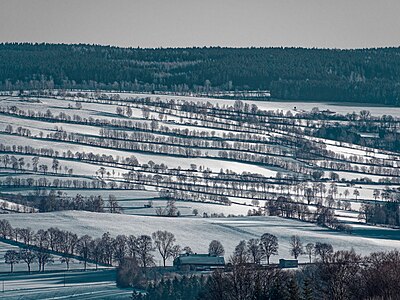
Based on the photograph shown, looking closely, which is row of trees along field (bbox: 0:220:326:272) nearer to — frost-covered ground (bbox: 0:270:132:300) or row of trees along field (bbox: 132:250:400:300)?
frost-covered ground (bbox: 0:270:132:300)

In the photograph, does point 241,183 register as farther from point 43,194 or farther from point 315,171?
point 43,194

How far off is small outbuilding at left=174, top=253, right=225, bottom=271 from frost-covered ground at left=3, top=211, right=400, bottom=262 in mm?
4812

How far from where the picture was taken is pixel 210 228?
119 m

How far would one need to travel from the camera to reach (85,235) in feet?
375

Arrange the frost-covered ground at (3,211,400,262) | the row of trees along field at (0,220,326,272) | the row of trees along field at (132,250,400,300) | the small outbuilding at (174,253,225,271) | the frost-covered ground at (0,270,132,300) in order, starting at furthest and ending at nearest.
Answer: the frost-covered ground at (3,211,400,262) < the row of trees along field at (0,220,326,272) < the small outbuilding at (174,253,225,271) < the frost-covered ground at (0,270,132,300) < the row of trees along field at (132,250,400,300)

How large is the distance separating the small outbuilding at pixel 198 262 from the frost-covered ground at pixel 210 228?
481 cm

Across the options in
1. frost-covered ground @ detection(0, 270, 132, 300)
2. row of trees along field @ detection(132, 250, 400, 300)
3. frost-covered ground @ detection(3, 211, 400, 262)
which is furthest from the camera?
frost-covered ground @ detection(3, 211, 400, 262)

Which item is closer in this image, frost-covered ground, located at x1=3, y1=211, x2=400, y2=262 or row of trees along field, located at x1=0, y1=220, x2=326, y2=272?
row of trees along field, located at x1=0, y1=220, x2=326, y2=272

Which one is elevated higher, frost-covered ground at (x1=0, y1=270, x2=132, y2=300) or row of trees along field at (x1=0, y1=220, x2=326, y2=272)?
row of trees along field at (x1=0, y1=220, x2=326, y2=272)

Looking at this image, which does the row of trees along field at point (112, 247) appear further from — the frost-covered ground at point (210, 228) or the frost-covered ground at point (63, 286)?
the frost-covered ground at point (63, 286)

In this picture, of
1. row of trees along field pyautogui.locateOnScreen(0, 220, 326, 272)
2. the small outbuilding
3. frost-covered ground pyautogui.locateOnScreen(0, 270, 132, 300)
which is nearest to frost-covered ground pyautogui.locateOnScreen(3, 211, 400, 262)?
row of trees along field pyautogui.locateOnScreen(0, 220, 326, 272)

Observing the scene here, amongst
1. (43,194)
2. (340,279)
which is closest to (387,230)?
(43,194)

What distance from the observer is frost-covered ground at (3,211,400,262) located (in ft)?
376

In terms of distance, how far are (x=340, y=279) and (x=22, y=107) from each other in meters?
124
